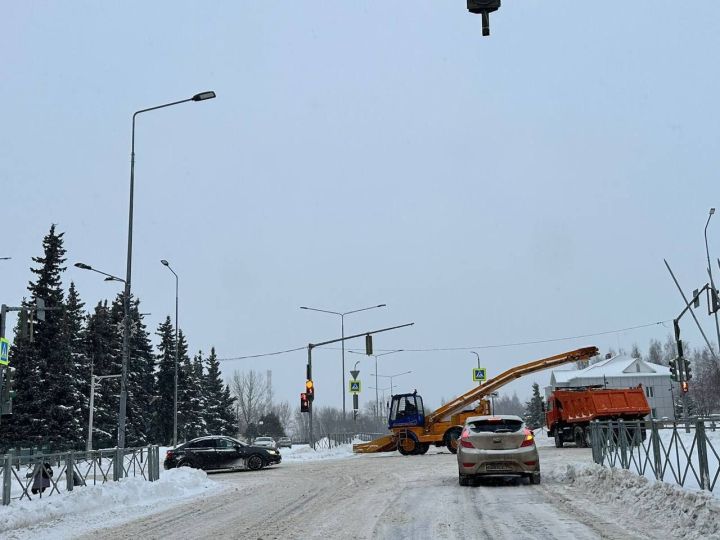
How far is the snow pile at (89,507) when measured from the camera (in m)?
11.9

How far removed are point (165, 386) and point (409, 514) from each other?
57.9 m

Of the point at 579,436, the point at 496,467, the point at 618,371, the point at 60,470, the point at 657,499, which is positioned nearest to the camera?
the point at 657,499

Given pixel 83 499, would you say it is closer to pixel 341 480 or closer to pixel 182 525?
pixel 182 525

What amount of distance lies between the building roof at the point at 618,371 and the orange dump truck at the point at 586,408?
55374 millimetres

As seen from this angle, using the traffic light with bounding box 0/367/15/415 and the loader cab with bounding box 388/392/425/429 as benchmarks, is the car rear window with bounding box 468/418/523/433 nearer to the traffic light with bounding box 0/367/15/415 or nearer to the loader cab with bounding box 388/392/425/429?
the traffic light with bounding box 0/367/15/415

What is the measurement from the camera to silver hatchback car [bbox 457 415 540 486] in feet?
51.3

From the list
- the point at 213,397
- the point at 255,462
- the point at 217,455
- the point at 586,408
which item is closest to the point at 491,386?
the point at 586,408

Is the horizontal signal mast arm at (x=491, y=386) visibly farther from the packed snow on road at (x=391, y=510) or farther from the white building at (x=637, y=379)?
the white building at (x=637, y=379)

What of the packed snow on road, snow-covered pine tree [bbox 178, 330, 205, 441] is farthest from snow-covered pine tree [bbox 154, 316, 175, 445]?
the packed snow on road

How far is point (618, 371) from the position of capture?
89188 millimetres

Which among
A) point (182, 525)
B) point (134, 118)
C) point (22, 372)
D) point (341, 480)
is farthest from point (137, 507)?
point (22, 372)

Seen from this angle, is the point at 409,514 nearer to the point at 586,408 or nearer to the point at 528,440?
the point at 528,440

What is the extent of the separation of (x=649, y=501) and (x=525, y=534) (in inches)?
103

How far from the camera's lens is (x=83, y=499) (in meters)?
13.9
